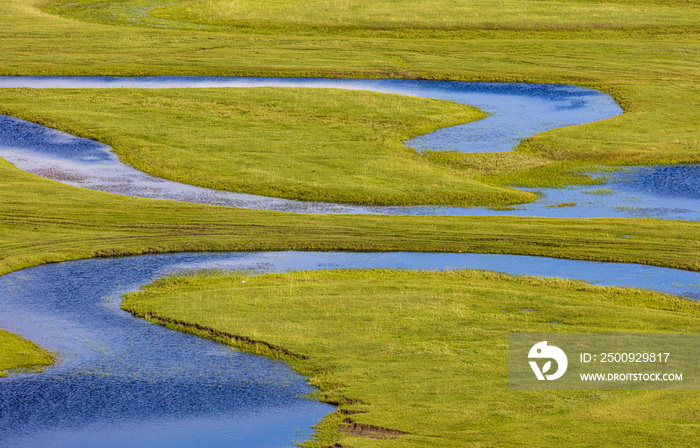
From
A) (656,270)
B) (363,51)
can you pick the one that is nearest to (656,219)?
(656,270)

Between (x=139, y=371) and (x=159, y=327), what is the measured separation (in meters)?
5.31

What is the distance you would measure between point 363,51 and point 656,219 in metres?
59.2

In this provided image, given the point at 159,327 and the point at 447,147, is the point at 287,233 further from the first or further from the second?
the point at 447,147

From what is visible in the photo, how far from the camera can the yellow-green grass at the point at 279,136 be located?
65250mm

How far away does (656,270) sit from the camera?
50.7 m

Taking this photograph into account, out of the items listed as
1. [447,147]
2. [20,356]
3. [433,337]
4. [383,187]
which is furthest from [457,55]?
[20,356]

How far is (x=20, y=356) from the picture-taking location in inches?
1513

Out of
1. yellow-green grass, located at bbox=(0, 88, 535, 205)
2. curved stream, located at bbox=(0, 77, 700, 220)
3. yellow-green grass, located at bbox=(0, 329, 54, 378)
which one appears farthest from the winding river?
yellow-green grass, located at bbox=(0, 88, 535, 205)

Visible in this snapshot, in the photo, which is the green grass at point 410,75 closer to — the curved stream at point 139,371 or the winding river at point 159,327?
the winding river at point 159,327

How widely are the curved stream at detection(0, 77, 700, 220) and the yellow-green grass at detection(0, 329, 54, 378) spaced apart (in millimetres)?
24541

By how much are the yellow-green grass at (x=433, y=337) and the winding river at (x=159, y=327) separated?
167 cm

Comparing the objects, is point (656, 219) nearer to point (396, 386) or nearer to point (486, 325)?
point (486, 325)

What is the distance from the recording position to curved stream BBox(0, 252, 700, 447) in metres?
32.5

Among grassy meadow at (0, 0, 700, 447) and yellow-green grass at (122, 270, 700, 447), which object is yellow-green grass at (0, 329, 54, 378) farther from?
yellow-green grass at (122, 270, 700, 447)
